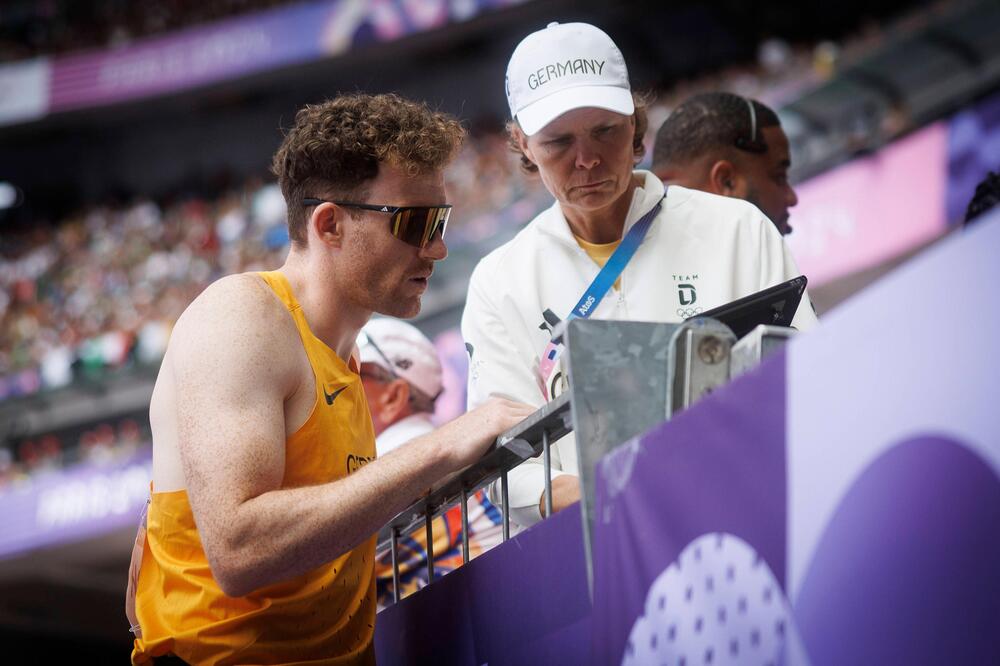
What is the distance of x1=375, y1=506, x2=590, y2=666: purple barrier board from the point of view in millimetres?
1741

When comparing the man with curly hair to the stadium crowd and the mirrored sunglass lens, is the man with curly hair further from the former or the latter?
the stadium crowd

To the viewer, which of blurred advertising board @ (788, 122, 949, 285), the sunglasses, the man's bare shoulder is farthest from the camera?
blurred advertising board @ (788, 122, 949, 285)

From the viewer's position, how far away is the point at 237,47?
67.9 ft

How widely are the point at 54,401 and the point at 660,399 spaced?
15295 mm

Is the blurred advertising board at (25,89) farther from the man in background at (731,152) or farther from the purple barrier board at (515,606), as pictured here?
the purple barrier board at (515,606)

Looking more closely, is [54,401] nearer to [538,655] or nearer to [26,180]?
[26,180]

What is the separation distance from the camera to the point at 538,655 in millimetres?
1851

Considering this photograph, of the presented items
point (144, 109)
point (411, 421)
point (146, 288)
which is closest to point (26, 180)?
point (144, 109)

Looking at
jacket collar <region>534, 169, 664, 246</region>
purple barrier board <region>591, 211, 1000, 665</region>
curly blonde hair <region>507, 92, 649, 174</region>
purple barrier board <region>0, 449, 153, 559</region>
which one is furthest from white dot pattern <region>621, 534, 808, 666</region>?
purple barrier board <region>0, 449, 153, 559</region>

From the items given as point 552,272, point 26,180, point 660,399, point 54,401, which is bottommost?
point 660,399

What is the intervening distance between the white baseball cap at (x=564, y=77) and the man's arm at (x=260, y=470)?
3.26ft

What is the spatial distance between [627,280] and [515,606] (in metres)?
1.03

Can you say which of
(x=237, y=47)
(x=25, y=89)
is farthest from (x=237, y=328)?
(x=25, y=89)

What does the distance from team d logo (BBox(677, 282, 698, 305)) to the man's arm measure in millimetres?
810
